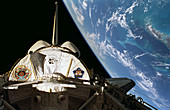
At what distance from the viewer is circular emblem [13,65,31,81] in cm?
835

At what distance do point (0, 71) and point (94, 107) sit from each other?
14789 mm

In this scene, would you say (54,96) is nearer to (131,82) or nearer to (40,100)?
(40,100)

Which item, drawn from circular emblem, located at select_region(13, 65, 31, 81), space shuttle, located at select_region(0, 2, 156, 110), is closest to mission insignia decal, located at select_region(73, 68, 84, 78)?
space shuttle, located at select_region(0, 2, 156, 110)

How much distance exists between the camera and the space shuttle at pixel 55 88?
6469 mm

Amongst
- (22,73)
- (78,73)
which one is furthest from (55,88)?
(22,73)

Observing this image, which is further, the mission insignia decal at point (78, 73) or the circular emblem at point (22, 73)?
the mission insignia decal at point (78, 73)

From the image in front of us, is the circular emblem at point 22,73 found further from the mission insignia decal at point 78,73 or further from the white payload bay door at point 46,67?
the mission insignia decal at point 78,73

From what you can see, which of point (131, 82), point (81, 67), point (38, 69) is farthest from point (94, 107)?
point (131, 82)

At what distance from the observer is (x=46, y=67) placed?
30.5 feet

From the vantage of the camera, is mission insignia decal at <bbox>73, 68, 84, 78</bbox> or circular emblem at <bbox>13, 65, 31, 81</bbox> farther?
mission insignia decal at <bbox>73, 68, 84, 78</bbox>

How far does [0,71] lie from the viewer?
1664cm

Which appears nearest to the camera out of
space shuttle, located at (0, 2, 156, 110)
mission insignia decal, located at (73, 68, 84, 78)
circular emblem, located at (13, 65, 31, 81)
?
space shuttle, located at (0, 2, 156, 110)

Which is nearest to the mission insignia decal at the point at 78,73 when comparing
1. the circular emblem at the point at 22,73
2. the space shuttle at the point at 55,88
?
the space shuttle at the point at 55,88

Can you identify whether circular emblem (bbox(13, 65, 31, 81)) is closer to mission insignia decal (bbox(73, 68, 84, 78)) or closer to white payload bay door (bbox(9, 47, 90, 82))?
white payload bay door (bbox(9, 47, 90, 82))
